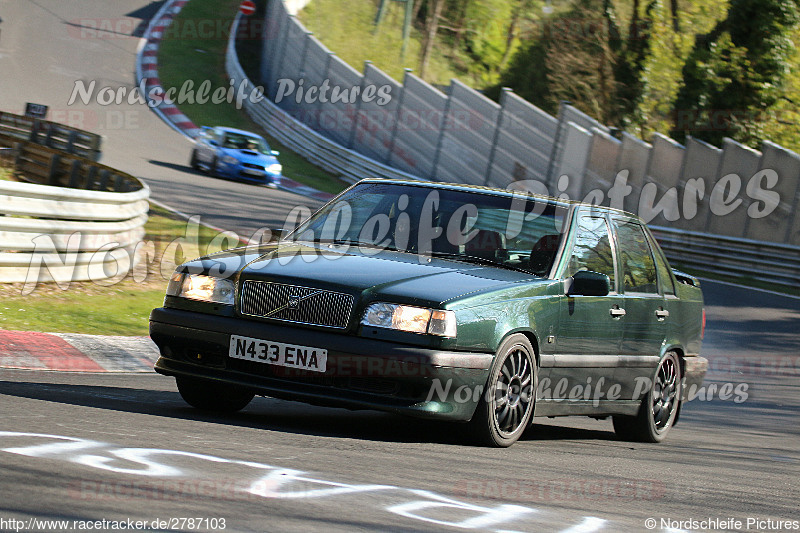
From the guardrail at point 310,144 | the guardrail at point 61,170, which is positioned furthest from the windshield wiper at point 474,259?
the guardrail at point 310,144

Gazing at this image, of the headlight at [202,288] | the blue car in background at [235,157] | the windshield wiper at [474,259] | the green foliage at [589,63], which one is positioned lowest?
the blue car in background at [235,157]

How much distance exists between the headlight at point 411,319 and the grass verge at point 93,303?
493 centimetres

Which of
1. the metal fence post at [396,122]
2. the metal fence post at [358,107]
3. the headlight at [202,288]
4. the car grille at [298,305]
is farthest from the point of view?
the metal fence post at [358,107]

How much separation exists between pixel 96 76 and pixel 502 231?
35.3 metres

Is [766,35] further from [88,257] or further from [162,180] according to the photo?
[88,257]

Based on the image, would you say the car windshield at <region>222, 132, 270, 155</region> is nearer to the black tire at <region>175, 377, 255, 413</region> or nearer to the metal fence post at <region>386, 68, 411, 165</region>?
the metal fence post at <region>386, 68, 411, 165</region>

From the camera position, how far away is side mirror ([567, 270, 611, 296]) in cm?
698

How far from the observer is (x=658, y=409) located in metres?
8.33

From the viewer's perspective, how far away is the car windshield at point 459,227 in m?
7.12

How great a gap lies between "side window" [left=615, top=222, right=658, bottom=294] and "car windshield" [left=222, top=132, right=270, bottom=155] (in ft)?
69.5

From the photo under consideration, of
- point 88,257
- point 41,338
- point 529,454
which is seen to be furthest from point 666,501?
point 88,257

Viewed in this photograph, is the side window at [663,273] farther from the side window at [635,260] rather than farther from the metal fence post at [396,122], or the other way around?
the metal fence post at [396,122]

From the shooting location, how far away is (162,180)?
82.3 feet

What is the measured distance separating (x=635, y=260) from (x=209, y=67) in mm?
37708
